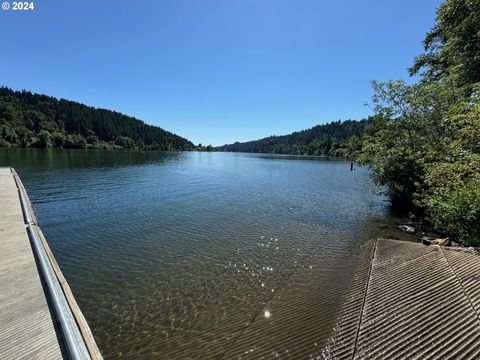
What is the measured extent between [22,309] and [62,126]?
18358cm

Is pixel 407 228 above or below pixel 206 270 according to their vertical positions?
above

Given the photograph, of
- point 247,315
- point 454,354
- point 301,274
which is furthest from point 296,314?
point 454,354

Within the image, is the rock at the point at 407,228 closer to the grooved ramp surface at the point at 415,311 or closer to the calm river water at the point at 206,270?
the calm river water at the point at 206,270

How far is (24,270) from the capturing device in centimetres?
638

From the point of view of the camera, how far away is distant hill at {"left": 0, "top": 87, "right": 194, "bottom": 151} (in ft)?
379

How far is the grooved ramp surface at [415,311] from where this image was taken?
15.2ft

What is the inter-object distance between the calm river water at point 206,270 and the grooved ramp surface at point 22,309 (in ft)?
6.67

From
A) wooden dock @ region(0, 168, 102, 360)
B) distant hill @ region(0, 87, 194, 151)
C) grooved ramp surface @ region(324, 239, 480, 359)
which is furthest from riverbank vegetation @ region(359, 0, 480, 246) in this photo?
distant hill @ region(0, 87, 194, 151)

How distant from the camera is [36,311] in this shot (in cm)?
476

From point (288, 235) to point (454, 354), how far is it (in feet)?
32.8

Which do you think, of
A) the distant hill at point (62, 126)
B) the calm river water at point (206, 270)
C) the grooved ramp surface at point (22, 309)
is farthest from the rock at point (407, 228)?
the distant hill at point (62, 126)

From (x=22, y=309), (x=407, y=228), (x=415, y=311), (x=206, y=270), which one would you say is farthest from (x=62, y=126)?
(x=415, y=311)

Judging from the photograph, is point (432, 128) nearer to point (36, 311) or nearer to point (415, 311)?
point (415, 311)

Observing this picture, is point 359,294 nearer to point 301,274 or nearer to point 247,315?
point 301,274
